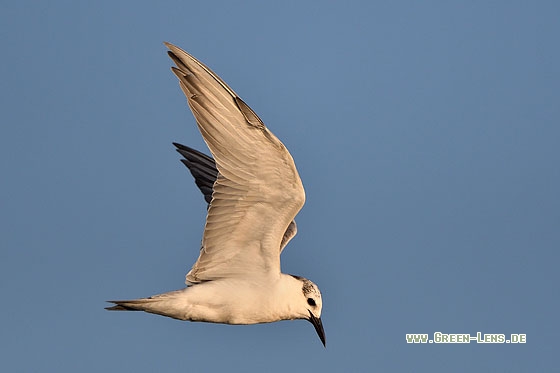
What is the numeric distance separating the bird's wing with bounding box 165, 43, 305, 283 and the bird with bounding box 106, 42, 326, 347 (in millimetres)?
13

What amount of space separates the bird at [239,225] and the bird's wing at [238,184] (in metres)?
0.01

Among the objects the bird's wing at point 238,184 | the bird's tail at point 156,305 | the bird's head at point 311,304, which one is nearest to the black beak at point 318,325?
the bird's head at point 311,304

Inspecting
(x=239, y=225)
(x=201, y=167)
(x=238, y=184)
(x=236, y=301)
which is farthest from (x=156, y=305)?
(x=201, y=167)

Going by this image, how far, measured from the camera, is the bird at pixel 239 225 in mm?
11914

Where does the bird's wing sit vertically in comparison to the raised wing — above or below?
below

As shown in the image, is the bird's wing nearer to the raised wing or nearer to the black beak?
the black beak

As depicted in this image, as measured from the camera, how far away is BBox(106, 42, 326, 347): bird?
1191 cm

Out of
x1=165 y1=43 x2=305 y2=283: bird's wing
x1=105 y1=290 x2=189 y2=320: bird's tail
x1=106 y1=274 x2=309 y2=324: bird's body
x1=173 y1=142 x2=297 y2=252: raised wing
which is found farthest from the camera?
x1=173 y1=142 x2=297 y2=252: raised wing

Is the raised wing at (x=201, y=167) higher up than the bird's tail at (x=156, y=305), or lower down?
higher up

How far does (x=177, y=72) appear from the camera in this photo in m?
11.8

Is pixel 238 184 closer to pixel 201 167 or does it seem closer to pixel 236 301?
pixel 236 301

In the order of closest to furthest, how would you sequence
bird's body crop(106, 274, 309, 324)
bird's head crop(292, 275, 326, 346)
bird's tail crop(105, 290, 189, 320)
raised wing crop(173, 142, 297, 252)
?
1. bird's tail crop(105, 290, 189, 320)
2. bird's body crop(106, 274, 309, 324)
3. bird's head crop(292, 275, 326, 346)
4. raised wing crop(173, 142, 297, 252)

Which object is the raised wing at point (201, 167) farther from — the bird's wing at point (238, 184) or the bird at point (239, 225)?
the bird's wing at point (238, 184)

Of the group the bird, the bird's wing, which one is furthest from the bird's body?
the bird's wing
